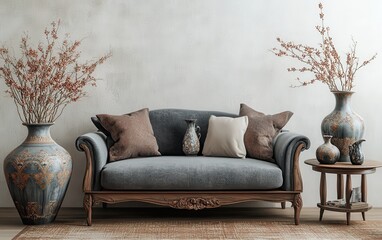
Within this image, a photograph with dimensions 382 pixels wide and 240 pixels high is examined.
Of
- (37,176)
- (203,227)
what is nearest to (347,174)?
(203,227)

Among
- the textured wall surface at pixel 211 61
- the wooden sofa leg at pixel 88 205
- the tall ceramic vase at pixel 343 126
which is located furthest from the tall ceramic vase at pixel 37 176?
the tall ceramic vase at pixel 343 126

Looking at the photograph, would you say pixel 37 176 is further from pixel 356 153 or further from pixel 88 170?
pixel 356 153

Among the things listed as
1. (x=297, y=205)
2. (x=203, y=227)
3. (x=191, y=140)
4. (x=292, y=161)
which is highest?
(x=191, y=140)

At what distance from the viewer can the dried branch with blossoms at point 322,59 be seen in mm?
5594

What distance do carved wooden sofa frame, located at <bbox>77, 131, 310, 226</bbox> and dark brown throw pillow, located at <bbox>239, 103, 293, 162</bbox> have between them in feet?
1.24

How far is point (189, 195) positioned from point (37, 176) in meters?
1.18

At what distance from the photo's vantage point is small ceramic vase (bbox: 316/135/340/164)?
16.1 feet

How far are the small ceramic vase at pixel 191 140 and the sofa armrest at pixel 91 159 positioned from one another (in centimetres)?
79

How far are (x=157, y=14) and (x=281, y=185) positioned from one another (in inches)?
79.7

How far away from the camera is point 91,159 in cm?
482

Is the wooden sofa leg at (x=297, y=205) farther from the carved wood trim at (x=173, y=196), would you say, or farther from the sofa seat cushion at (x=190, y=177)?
the sofa seat cushion at (x=190, y=177)

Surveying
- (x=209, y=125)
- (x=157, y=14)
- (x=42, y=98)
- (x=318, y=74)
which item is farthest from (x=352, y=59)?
(x=42, y=98)

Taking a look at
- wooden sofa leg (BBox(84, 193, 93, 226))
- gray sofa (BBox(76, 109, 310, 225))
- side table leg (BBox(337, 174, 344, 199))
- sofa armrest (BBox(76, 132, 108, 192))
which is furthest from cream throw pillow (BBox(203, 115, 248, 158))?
wooden sofa leg (BBox(84, 193, 93, 226))

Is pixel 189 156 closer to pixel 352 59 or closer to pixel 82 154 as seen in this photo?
pixel 82 154
